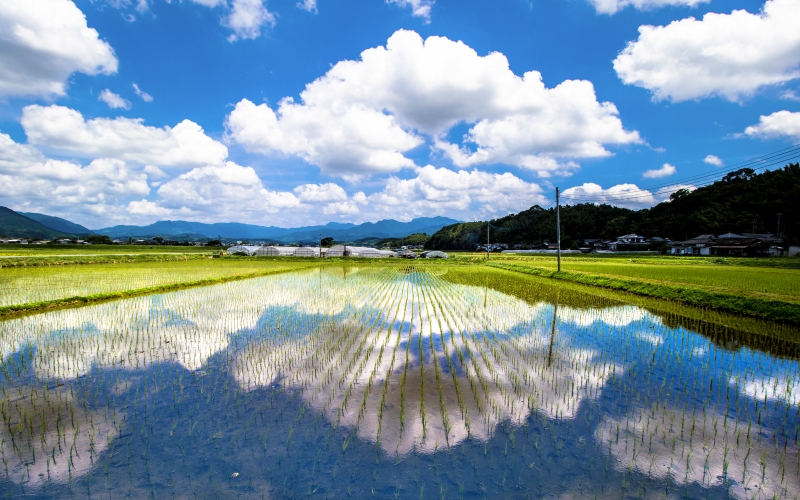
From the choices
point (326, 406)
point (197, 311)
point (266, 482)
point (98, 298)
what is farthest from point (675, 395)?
point (98, 298)

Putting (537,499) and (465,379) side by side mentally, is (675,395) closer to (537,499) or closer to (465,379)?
(465,379)

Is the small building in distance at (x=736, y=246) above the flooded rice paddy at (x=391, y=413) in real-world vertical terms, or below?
above

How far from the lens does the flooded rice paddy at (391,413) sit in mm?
3426

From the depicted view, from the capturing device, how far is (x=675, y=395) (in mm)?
5422

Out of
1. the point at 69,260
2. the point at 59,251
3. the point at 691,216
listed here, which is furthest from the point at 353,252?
the point at 691,216

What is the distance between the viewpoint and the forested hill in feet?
153

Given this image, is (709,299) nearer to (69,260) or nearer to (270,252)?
(69,260)

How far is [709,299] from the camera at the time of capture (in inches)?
506

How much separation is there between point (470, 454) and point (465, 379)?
2151mm

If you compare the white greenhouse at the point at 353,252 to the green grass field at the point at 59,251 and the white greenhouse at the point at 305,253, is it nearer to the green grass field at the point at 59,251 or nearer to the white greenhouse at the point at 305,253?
the white greenhouse at the point at 305,253

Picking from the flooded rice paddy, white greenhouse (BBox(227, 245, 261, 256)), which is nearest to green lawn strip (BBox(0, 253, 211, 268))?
white greenhouse (BBox(227, 245, 261, 256))

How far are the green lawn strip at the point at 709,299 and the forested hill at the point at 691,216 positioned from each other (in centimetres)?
4133

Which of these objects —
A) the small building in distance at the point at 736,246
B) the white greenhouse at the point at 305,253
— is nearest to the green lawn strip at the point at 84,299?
the white greenhouse at the point at 305,253

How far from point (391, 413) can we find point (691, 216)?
66725 mm
